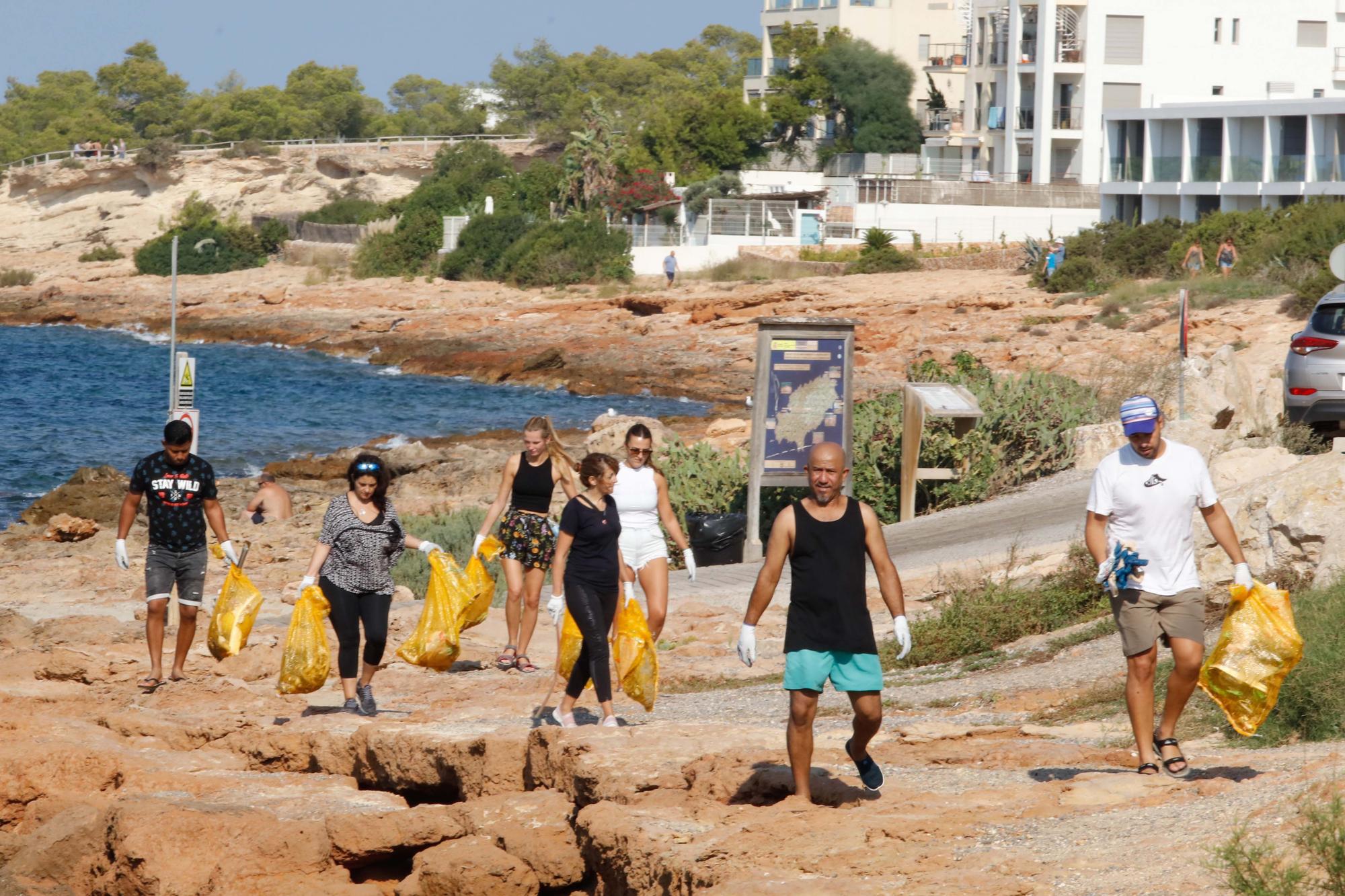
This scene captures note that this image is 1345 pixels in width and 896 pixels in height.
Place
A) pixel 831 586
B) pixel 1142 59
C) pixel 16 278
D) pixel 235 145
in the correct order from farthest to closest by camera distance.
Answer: pixel 235 145 < pixel 16 278 < pixel 1142 59 < pixel 831 586

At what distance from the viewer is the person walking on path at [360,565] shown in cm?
881

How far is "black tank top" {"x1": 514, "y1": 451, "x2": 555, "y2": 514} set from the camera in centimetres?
1031

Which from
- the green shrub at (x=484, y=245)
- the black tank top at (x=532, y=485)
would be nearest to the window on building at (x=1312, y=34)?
the green shrub at (x=484, y=245)

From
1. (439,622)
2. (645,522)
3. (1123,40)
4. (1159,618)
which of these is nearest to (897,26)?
(1123,40)

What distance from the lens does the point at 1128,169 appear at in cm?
5078

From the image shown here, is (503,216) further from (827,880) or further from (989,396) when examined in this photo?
(827,880)

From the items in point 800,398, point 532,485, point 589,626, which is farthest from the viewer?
point 800,398

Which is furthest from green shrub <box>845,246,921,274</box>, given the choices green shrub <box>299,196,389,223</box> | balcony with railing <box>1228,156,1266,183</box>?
green shrub <box>299,196,389,223</box>

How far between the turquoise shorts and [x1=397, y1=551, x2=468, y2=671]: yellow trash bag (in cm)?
338

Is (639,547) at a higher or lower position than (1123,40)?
lower

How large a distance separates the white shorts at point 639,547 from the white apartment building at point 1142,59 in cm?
5294

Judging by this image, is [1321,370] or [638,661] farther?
[1321,370]

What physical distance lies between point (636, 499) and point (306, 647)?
2.11 meters

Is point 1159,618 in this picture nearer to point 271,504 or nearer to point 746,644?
point 746,644
